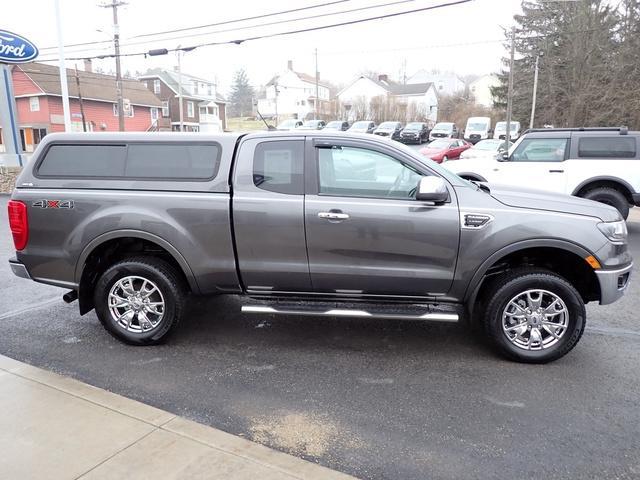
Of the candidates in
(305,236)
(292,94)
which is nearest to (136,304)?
(305,236)

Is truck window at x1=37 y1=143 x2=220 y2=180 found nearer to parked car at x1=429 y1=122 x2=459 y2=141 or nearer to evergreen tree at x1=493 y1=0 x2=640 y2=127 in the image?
evergreen tree at x1=493 y1=0 x2=640 y2=127

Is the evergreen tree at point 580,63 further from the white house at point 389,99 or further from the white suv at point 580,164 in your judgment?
the white suv at point 580,164

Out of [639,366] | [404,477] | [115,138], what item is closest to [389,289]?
[404,477]

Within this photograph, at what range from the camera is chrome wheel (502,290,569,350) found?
406cm

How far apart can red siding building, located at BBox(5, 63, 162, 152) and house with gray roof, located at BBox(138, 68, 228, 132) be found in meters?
4.79

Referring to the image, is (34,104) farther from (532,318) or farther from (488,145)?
(532,318)

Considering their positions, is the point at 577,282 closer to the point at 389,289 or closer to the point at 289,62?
the point at 389,289

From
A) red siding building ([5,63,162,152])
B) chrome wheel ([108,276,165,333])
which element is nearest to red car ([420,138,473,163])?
chrome wheel ([108,276,165,333])

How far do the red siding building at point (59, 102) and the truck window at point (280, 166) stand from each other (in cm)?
4231

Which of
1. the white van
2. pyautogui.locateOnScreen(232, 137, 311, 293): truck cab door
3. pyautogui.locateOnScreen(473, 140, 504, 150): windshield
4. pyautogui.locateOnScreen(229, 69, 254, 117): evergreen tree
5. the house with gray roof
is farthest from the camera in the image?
pyautogui.locateOnScreen(229, 69, 254, 117): evergreen tree

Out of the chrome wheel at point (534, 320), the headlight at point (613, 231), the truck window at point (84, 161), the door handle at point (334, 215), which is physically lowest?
the chrome wheel at point (534, 320)

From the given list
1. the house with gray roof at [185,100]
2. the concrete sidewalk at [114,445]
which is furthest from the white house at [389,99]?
the concrete sidewalk at [114,445]

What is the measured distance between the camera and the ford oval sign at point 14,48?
1611 cm

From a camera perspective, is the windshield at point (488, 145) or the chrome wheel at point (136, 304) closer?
the chrome wheel at point (136, 304)
